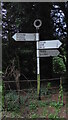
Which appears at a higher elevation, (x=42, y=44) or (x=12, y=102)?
(x=42, y=44)

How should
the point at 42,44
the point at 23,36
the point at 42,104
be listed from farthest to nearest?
the point at 42,44
the point at 23,36
the point at 42,104

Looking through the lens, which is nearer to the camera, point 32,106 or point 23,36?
point 32,106

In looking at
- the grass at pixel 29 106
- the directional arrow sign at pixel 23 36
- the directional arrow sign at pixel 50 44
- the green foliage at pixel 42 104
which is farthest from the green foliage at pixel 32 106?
the directional arrow sign at pixel 23 36

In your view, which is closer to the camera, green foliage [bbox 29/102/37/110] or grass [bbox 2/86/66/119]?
grass [bbox 2/86/66/119]

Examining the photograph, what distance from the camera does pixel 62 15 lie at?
28.9 ft

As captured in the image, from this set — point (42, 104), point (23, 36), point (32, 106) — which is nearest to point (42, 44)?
point (23, 36)

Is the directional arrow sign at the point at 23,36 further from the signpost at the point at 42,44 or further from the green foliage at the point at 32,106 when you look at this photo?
the green foliage at the point at 32,106

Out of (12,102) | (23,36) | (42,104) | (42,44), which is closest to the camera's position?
(12,102)

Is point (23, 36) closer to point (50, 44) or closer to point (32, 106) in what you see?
point (50, 44)

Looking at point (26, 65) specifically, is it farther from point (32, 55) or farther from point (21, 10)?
point (21, 10)

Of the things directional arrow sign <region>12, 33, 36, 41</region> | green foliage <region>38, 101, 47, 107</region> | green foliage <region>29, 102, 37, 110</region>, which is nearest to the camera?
green foliage <region>29, 102, 37, 110</region>

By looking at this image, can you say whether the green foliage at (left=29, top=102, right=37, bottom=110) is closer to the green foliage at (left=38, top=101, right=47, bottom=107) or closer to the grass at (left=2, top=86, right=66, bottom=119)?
the grass at (left=2, top=86, right=66, bottom=119)

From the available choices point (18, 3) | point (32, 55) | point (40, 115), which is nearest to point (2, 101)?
point (40, 115)

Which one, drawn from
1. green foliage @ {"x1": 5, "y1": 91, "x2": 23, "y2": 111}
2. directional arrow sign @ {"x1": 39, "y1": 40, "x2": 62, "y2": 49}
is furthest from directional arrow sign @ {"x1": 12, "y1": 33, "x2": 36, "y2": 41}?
green foliage @ {"x1": 5, "y1": 91, "x2": 23, "y2": 111}
